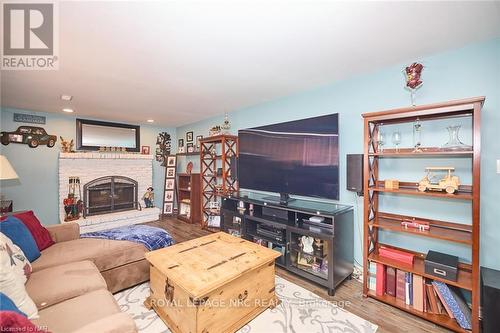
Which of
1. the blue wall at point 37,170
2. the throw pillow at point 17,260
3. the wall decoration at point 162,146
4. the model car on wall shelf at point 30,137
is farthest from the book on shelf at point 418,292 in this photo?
the model car on wall shelf at point 30,137

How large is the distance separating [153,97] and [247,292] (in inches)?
115

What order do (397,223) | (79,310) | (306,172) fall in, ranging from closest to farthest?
1. (79,310)
2. (397,223)
3. (306,172)

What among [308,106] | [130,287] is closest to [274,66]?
[308,106]

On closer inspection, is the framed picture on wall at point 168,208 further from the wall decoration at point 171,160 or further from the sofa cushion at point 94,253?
the sofa cushion at point 94,253

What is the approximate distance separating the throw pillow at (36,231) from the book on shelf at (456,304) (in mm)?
3637

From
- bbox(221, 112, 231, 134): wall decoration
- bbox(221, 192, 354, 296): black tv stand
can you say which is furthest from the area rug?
bbox(221, 112, 231, 134): wall decoration

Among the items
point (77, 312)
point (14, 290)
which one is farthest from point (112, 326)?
point (14, 290)

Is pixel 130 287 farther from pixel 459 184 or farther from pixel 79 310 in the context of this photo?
pixel 459 184

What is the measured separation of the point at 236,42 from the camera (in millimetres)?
1815

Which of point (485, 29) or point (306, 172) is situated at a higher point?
point (485, 29)

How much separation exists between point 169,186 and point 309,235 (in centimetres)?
403

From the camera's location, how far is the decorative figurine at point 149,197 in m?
5.22

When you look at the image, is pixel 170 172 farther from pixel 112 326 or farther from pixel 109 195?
pixel 112 326

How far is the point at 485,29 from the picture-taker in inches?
65.8
